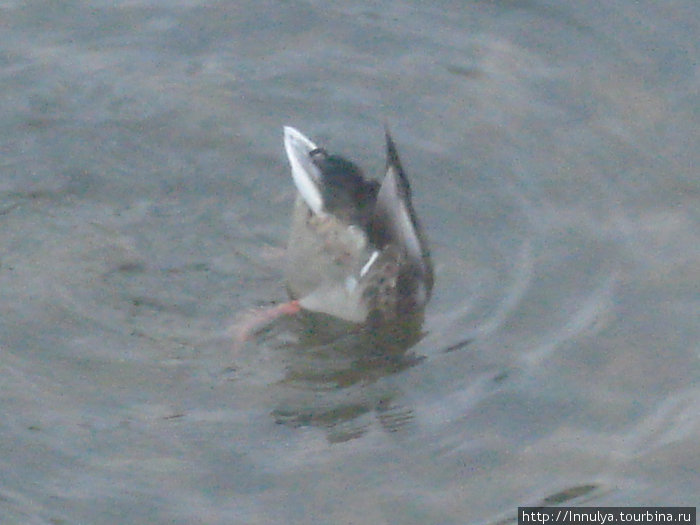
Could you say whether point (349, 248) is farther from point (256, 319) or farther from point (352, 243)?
point (256, 319)

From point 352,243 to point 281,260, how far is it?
743mm

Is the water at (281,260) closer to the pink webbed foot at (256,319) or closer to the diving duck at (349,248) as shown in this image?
the pink webbed foot at (256,319)

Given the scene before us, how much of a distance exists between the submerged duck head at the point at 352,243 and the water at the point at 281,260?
0.24 m

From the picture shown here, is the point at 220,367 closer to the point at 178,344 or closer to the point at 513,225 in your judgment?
the point at 178,344

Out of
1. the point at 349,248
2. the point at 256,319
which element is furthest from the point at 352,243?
the point at 256,319

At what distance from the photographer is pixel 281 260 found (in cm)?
802

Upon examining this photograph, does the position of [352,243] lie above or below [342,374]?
above

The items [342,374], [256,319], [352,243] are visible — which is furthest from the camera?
[256,319]

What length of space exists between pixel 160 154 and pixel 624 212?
9.27 feet

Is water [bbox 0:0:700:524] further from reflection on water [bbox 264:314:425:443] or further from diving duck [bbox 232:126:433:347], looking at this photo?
diving duck [bbox 232:126:433:347]

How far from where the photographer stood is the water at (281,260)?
6477 millimetres

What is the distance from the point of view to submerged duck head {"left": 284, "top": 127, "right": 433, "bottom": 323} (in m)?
7.27

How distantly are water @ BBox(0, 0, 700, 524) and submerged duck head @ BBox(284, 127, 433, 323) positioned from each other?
0.24 meters

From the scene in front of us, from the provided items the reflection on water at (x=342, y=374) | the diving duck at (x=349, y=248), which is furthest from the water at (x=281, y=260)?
the diving duck at (x=349, y=248)
